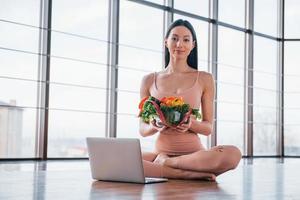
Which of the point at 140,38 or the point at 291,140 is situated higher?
the point at 140,38

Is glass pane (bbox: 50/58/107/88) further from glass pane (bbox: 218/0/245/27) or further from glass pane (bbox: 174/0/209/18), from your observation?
glass pane (bbox: 218/0/245/27)

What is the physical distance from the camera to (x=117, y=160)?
2820 millimetres

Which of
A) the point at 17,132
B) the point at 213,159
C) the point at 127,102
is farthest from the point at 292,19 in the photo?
the point at 213,159

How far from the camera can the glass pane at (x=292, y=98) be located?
1127cm

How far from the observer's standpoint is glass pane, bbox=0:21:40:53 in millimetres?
6895

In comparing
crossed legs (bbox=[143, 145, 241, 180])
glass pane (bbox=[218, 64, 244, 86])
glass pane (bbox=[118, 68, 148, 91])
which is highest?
glass pane (bbox=[218, 64, 244, 86])

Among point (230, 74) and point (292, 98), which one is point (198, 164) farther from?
point (292, 98)

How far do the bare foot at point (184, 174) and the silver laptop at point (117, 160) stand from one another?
145 mm

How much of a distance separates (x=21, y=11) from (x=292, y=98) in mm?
6461

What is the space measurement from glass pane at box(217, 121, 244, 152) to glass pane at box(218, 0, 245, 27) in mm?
1943

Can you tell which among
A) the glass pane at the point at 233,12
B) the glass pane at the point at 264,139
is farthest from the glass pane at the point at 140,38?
the glass pane at the point at 264,139

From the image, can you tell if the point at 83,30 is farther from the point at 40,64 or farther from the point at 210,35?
the point at 210,35

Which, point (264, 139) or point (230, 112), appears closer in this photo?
point (230, 112)

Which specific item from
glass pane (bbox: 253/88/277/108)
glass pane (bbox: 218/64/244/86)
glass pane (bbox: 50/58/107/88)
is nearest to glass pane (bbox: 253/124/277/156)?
glass pane (bbox: 253/88/277/108)
